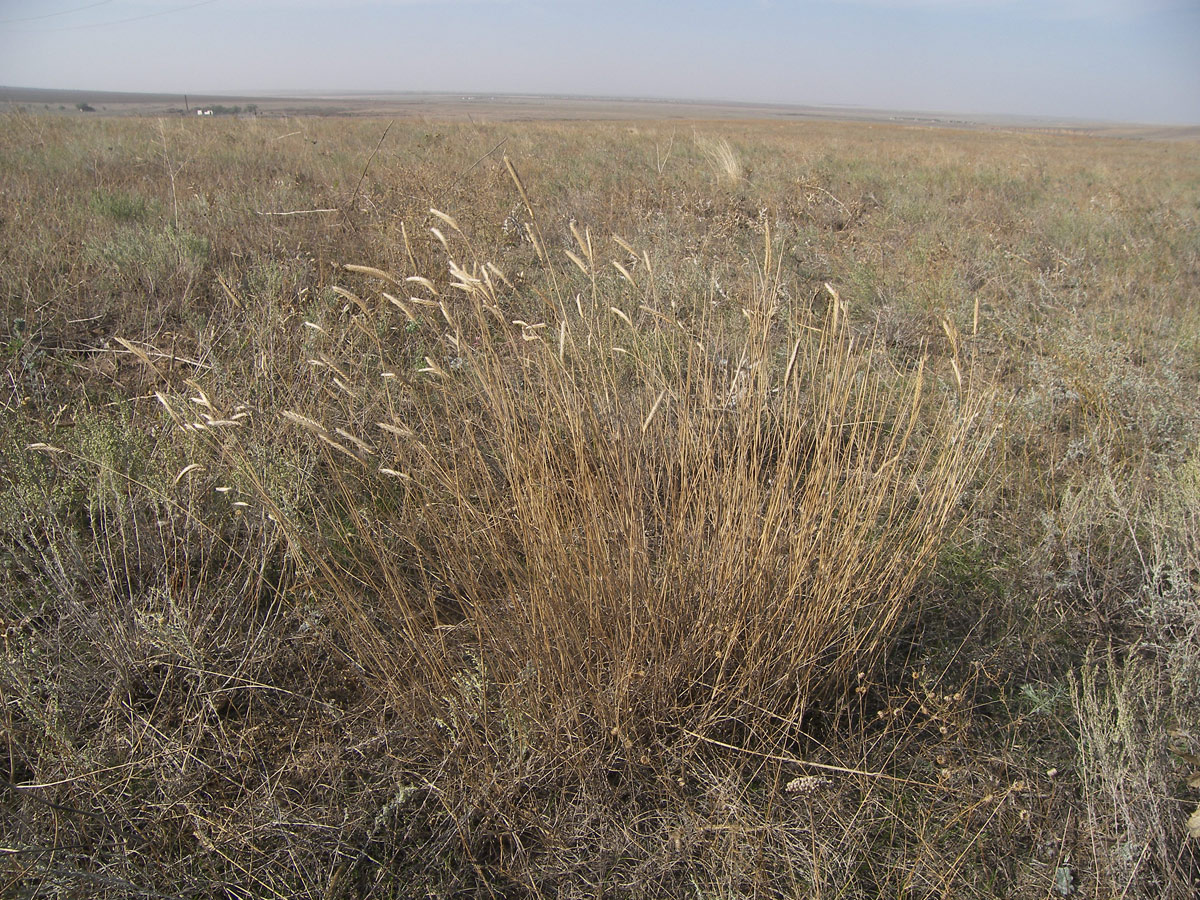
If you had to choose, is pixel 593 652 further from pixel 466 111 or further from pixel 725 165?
pixel 466 111

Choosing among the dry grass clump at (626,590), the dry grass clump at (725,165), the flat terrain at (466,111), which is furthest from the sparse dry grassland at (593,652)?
the flat terrain at (466,111)

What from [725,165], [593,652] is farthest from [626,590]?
[725,165]

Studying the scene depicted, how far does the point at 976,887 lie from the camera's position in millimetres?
1327

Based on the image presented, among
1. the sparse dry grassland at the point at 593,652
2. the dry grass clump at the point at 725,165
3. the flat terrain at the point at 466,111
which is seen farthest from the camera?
the flat terrain at the point at 466,111

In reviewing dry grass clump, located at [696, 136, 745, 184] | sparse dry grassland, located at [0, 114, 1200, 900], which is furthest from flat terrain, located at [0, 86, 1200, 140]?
sparse dry grassland, located at [0, 114, 1200, 900]

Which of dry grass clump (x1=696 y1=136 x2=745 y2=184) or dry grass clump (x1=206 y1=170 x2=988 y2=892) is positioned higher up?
dry grass clump (x1=696 y1=136 x2=745 y2=184)

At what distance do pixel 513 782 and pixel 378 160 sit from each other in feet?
28.1

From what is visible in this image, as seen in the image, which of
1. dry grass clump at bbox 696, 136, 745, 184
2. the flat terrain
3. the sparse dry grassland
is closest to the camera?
the sparse dry grassland

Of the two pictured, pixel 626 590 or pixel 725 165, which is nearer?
pixel 626 590

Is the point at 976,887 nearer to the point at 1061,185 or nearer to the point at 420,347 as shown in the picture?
the point at 420,347

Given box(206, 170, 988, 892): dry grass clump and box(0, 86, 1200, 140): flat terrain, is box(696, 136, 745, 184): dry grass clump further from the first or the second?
box(206, 170, 988, 892): dry grass clump

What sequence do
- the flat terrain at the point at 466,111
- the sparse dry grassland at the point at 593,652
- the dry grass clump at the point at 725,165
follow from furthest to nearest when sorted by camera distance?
the flat terrain at the point at 466,111, the dry grass clump at the point at 725,165, the sparse dry grassland at the point at 593,652

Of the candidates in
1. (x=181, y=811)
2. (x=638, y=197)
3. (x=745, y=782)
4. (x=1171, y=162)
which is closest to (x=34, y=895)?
(x=181, y=811)

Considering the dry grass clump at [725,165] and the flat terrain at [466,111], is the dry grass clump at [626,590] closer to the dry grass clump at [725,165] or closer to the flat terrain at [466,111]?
the dry grass clump at [725,165]
